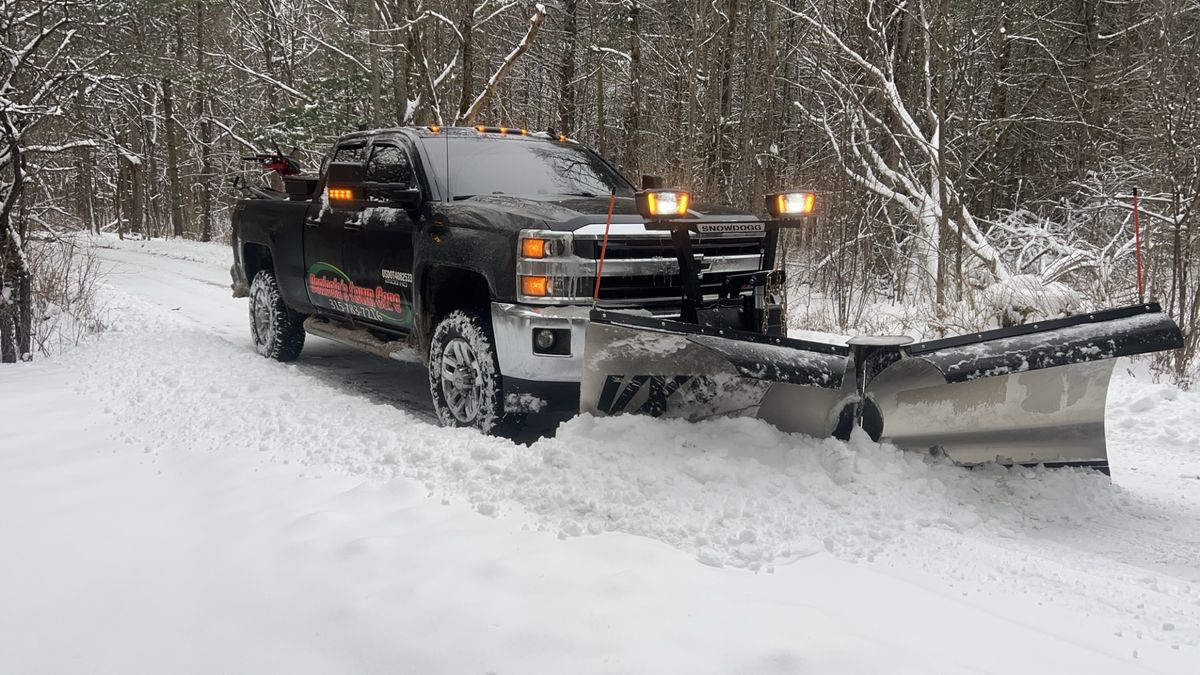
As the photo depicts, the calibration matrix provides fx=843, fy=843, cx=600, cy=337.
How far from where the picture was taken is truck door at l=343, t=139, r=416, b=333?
5328 mm

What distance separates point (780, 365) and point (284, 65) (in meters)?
24.2

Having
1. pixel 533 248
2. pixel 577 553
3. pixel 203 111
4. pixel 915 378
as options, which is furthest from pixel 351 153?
pixel 203 111

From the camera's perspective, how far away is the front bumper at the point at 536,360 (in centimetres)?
429

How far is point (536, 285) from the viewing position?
14.3 ft

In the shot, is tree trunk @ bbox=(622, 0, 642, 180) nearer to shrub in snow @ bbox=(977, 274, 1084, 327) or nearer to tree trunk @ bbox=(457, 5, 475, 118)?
tree trunk @ bbox=(457, 5, 475, 118)

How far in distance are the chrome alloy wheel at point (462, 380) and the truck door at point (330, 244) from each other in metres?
1.43

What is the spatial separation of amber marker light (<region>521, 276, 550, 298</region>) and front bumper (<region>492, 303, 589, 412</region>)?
72 mm

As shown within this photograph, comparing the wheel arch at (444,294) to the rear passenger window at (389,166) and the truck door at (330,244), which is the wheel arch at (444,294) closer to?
the rear passenger window at (389,166)

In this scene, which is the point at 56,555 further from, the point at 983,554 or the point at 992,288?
the point at 992,288

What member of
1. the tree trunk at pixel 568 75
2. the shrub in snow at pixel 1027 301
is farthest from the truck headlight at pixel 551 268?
the tree trunk at pixel 568 75

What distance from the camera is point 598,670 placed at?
2.43m

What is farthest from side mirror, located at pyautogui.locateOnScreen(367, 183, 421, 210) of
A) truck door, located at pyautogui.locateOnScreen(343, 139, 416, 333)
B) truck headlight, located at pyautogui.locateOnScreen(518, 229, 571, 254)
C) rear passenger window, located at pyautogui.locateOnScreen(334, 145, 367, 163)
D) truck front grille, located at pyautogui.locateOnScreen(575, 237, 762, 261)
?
truck front grille, located at pyautogui.locateOnScreen(575, 237, 762, 261)

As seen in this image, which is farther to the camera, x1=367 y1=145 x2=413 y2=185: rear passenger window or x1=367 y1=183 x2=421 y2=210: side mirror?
x1=367 y1=145 x2=413 y2=185: rear passenger window

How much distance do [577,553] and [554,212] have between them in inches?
81.6
